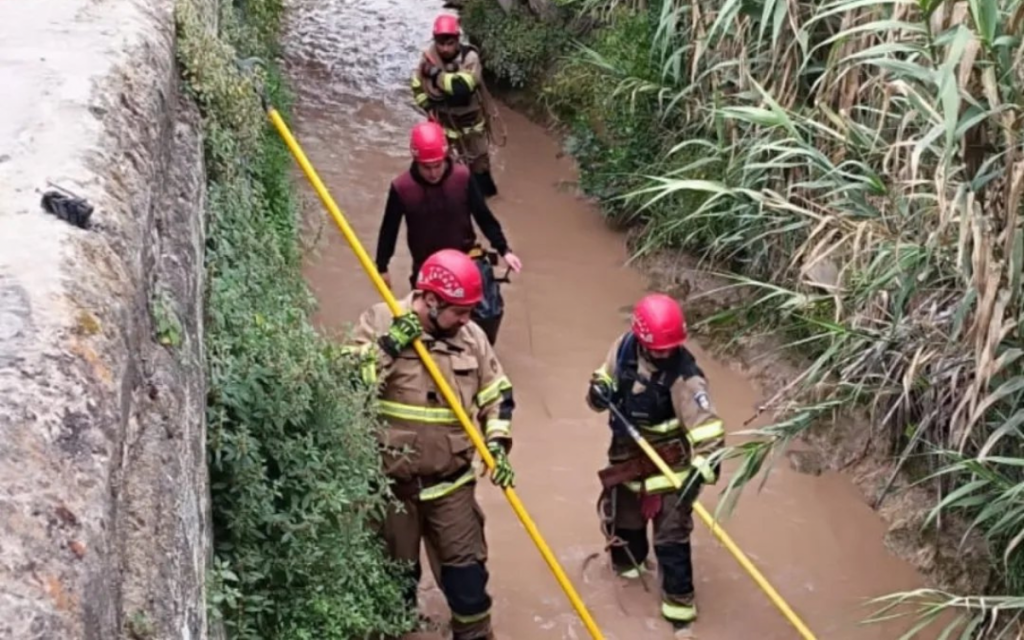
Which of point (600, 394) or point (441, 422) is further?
point (600, 394)

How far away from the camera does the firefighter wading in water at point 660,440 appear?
4.82 meters

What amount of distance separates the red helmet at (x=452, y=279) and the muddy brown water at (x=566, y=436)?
3.70ft

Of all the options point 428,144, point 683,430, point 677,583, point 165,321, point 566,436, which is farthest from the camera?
point 566,436

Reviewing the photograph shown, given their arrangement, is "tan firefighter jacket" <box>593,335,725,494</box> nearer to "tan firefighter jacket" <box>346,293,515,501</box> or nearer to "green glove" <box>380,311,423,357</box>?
"tan firefighter jacket" <box>346,293,515,501</box>

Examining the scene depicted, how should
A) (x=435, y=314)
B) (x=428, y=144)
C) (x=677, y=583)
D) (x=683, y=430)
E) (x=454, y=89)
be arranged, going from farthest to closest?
1. (x=454, y=89)
2. (x=428, y=144)
3. (x=677, y=583)
4. (x=683, y=430)
5. (x=435, y=314)

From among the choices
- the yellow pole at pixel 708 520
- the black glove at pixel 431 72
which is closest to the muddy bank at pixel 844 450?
the yellow pole at pixel 708 520

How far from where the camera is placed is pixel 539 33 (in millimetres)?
11148

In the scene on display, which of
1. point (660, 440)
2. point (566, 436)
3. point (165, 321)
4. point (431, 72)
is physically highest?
point (165, 321)

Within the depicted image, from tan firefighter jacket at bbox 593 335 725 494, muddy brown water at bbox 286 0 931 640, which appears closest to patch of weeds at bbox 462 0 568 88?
muddy brown water at bbox 286 0 931 640

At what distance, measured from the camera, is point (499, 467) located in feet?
14.9

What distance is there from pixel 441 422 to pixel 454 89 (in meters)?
4.33

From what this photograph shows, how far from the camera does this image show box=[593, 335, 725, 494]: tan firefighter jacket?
15.7 ft

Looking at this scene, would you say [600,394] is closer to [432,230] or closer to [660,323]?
[660,323]

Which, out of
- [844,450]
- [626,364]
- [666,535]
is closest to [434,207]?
[626,364]
